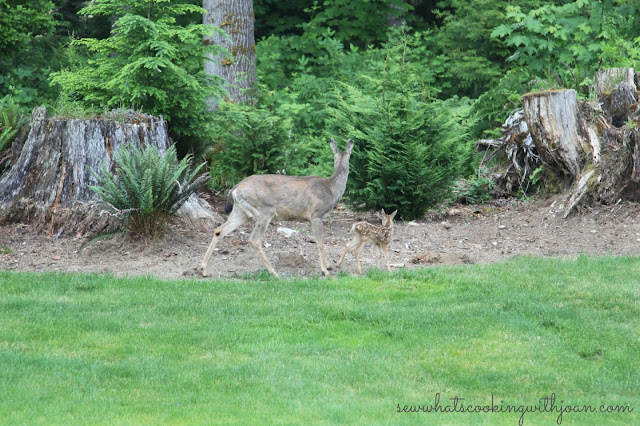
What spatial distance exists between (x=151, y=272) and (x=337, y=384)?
4.29 metres

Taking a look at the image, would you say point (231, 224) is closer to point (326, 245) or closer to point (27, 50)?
point (326, 245)

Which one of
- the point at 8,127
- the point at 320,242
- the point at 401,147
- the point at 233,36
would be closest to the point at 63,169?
the point at 8,127

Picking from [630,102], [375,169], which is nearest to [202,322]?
[375,169]

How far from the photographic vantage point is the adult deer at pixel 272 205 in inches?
415

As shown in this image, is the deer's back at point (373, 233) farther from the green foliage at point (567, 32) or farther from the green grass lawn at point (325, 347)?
the green foliage at point (567, 32)

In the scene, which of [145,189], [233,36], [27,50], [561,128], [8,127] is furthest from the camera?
[27,50]

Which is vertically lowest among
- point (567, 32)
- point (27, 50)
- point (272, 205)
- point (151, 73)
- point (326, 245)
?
point (326, 245)

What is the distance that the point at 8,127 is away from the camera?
13.2m

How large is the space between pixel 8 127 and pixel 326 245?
17.5 ft

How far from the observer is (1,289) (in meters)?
9.37

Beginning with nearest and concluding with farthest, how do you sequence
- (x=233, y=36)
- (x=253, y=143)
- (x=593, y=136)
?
(x=593, y=136), (x=253, y=143), (x=233, y=36)

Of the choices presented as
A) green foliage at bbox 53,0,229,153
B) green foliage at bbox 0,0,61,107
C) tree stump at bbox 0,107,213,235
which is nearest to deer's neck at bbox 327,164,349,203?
tree stump at bbox 0,107,213,235

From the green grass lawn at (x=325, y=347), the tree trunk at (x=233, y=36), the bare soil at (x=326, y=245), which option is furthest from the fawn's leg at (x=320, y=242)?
the tree trunk at (x=233, y=36)

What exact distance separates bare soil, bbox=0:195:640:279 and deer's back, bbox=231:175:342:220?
2.11 ft
